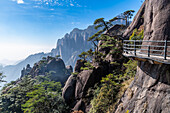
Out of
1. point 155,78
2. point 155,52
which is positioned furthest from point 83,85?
point 155,52

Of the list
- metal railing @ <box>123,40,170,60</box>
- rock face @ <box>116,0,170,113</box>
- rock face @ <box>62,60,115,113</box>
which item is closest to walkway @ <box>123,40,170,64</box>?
metal railing @ <box>123,40,170,60</box>

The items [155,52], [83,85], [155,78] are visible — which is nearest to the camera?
[155,78]

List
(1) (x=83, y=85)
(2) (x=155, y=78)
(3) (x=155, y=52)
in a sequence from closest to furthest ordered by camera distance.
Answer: (2) (x=155, y=78)
(3) (x=155, y=52)
(1) (x=83, y=85)

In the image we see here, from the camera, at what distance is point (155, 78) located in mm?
6098

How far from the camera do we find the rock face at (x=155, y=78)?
5.41 m

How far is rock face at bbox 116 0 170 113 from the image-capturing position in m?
5.41

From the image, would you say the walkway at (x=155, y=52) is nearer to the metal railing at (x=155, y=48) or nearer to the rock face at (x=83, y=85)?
the metal railing at (x=155, y=48)

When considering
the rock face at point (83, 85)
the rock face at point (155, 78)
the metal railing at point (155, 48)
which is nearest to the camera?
the metal railing at point (155, 48)

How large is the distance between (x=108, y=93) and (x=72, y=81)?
13676 millimetres

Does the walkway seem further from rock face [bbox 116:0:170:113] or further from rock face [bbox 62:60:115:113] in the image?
rock face [bbox 62:60:115:113]

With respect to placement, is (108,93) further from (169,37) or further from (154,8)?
(154,8)

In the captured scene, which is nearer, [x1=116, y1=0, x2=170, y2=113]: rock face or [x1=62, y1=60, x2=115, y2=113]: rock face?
[x1=116, y1=0, x2=170, y2=113]: rock face

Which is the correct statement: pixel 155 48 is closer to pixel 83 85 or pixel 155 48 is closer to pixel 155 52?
pixel 155 52

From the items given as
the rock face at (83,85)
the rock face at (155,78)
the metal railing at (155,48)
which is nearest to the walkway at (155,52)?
the metal railing at (155,48)
